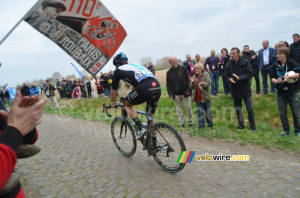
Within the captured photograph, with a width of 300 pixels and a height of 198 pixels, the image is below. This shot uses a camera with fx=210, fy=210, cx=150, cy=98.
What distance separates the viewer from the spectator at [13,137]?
1.30 meters

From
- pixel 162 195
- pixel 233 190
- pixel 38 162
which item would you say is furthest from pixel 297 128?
pixel 38 162

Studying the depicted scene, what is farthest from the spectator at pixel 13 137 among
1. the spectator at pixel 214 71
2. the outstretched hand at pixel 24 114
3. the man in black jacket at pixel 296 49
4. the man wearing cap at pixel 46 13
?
the spectator at pixel 214 71

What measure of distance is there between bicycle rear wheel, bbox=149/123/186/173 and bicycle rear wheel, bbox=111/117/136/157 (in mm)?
851

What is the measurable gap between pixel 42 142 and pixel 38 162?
2.15 meters

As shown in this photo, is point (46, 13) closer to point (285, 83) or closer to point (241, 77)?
point (241, 77)

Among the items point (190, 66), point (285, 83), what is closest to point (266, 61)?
point (190, 66)

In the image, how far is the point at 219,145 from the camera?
5648 mm

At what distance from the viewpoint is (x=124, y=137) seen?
539 cm

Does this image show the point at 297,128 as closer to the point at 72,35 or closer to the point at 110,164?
the point at 110,164

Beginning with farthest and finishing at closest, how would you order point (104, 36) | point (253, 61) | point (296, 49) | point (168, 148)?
point (253, 61) → point (296, 49) → point (104, 36) → point (168, 148)

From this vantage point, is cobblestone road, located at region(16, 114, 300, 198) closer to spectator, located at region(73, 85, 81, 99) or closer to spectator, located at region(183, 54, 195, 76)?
spectator, located at region(183, 54, 195, 76)

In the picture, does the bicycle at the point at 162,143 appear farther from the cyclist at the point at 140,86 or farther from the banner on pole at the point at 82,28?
the banner on pole at the point at 82,28

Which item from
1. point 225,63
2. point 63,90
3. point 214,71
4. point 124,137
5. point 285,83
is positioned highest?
point 225,63

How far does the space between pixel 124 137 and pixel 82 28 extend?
9.06ft
